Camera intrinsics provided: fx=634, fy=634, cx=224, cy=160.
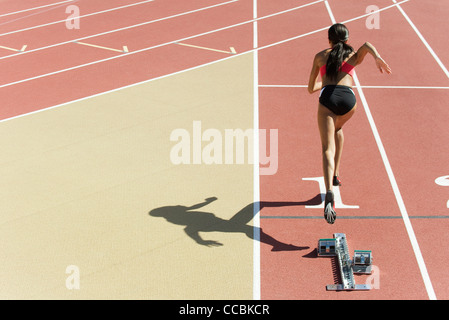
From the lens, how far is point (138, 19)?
15.3 m

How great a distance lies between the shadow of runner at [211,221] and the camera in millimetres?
6340

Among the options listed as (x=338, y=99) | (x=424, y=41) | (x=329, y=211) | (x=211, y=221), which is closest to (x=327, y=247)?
(x=329, y=211)

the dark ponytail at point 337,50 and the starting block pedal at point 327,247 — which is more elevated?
the dark ponytail at point 337,50

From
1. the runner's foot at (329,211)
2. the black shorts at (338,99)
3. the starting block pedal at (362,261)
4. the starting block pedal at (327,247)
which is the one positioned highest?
the black shorts at (338,99)

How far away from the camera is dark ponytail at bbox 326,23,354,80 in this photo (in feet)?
20.8

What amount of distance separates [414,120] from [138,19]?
816cm

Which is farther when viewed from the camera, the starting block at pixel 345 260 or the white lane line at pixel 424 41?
the white lane line at pixel 424 41

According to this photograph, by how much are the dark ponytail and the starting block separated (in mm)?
1664

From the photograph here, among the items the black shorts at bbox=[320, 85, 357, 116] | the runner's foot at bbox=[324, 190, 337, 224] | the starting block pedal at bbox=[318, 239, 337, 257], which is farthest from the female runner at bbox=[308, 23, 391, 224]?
the starting block pedal at bbox=[318, 239, 337, 257]

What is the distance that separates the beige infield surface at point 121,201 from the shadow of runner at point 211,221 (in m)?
0.02

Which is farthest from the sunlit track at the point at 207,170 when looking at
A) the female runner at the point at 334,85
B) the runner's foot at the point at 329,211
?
the female runner at the point at 334,85

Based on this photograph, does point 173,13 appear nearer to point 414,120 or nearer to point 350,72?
point 414,120

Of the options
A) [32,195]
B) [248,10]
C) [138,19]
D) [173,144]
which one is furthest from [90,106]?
[248,10]

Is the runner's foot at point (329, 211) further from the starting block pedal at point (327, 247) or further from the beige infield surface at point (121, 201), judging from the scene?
the beige infield surface at point (121, 201)
